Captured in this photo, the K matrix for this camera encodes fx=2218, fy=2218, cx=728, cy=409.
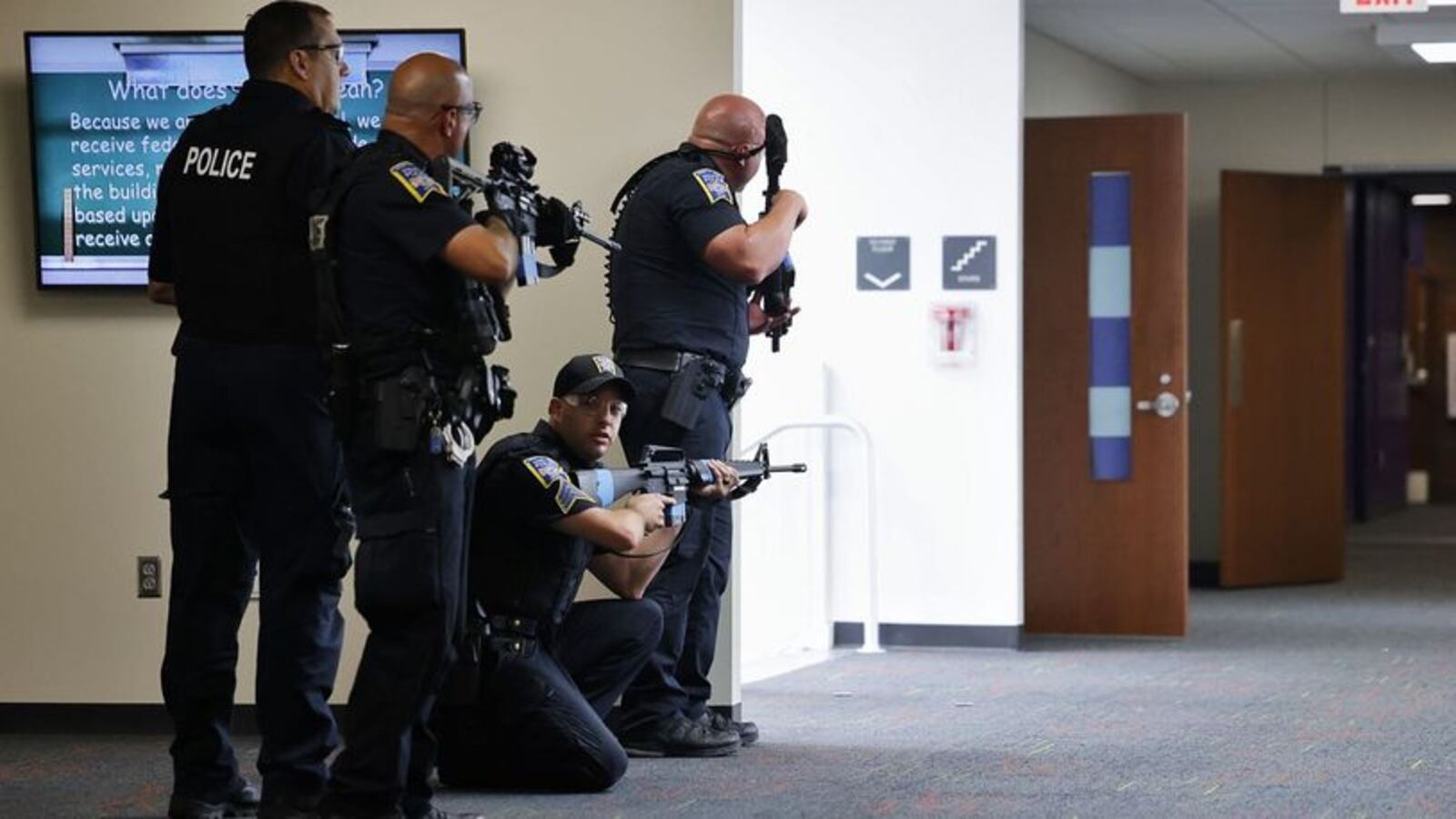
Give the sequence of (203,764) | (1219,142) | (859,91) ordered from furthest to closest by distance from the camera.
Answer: (1219,142), (859,91), (203,764)

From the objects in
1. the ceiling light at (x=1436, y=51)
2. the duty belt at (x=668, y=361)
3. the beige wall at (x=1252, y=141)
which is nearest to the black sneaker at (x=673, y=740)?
the duty belt at (x=668, y=361)

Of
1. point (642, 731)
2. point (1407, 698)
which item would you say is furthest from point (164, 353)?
point (1407, 698)

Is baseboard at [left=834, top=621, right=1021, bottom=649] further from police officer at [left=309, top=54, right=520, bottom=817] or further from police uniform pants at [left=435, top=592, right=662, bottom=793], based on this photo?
police officer at [left=309, top=54, right=520, bottom=817]

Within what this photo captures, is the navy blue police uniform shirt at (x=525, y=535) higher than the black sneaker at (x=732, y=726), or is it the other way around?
the navy blue police uniform shirt at (x=525, y=535)

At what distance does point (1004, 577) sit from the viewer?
26.6ft

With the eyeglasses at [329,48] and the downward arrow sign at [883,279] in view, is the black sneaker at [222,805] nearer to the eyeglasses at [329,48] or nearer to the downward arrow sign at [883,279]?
the eyeglasses at [329,48]

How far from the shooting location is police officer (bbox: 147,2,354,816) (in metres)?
4.13

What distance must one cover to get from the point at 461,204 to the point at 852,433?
14.3ft

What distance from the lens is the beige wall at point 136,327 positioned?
564cm

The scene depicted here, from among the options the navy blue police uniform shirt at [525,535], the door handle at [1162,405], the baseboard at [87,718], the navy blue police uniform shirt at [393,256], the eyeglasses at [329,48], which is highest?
the eyeglasses at [329,48]

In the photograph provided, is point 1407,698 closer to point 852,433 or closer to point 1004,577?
point 1004,577

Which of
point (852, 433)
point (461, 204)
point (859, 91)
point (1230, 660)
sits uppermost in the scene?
point (859, 91)

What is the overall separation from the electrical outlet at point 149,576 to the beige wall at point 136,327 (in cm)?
2

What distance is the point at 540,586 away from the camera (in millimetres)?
4691
